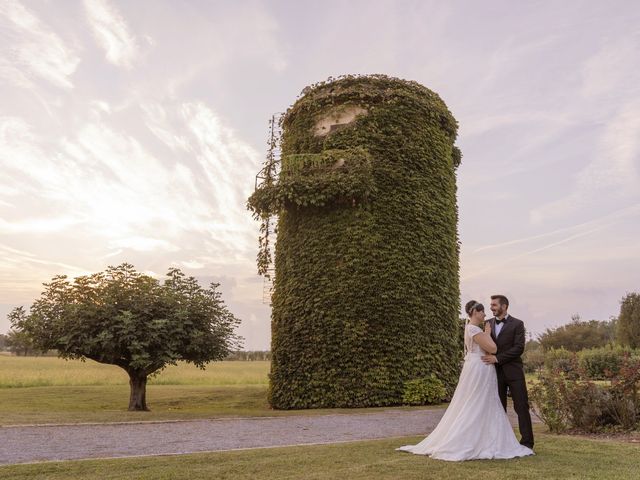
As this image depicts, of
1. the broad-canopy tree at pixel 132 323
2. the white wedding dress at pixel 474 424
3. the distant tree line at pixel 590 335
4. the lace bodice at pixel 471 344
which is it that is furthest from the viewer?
the distant tree line at pixel 590 335

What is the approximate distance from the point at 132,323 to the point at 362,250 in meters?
7.78

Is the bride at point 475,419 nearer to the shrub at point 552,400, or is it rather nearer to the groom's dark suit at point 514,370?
the groom's dark suit at point 514,370

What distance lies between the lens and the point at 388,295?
20.6 meters

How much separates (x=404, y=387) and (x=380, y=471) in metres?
12.2

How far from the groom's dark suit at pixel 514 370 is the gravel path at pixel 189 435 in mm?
3344

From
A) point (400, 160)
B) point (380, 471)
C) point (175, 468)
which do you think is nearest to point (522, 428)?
point (380, 471)

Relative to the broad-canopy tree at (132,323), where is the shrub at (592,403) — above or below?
below

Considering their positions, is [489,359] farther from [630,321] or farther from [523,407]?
[630,321]

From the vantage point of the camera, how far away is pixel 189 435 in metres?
12.4

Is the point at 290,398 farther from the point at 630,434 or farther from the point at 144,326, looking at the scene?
the point at 630,434

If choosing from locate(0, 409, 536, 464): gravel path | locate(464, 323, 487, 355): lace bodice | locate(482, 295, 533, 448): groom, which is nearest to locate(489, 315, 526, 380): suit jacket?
locate(482, 295, 533, 448): groom

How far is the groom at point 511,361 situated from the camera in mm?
10195

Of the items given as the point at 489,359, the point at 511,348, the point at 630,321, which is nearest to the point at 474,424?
the point at 489,359

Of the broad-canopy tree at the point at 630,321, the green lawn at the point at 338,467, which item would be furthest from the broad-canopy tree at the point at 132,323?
the broad-canopy tree at the point at 630,321
